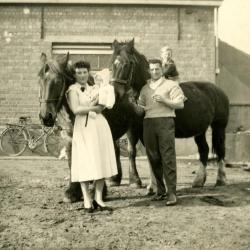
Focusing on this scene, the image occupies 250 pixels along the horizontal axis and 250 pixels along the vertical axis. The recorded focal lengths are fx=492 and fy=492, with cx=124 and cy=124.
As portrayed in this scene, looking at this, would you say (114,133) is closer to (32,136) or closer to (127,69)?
(127,69)

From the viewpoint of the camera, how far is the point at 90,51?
584 inches

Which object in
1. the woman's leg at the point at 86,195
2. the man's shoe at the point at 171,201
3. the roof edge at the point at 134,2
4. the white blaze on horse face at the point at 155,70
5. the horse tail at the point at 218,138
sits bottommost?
the man's shoe at the point at 171,201

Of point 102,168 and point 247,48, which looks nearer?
point 102,168

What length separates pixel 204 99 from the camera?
824cm

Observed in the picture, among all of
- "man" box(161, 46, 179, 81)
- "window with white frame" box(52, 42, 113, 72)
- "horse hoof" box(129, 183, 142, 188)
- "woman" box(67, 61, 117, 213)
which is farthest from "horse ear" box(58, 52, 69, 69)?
"window with white frame" box(52, 42, 113, 72)

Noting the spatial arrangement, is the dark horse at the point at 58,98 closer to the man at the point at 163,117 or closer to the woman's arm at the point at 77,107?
the woman's arm at the point at 77,107

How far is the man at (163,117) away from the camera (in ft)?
20.5

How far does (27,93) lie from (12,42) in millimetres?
1620

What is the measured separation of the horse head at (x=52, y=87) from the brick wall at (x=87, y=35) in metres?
8.88

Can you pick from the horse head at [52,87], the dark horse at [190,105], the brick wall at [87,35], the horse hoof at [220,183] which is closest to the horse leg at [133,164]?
the dark horse at [190,105]

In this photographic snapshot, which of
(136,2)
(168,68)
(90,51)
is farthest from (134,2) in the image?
(168,68)

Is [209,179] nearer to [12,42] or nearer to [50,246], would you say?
[50,246]

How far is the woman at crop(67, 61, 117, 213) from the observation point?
5.75 m

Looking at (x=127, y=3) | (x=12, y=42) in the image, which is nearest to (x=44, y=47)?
(x=12, y=42)
